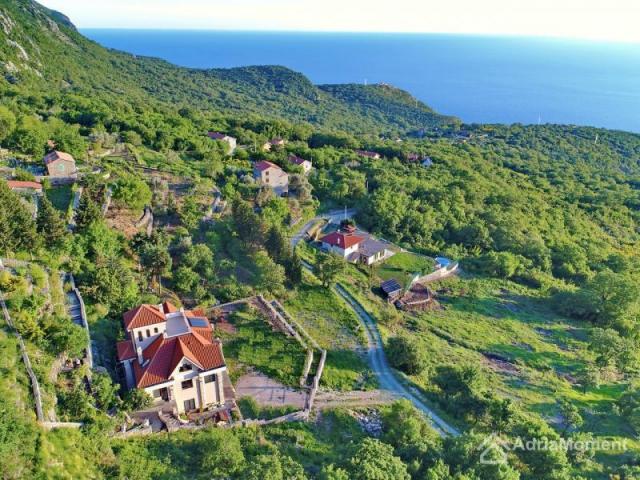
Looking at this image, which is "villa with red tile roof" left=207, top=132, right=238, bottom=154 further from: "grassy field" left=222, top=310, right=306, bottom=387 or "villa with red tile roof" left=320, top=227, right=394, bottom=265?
"grassy field" left=222, top=310, right=306, bottom=387

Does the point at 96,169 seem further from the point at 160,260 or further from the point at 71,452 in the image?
the point at 71,452

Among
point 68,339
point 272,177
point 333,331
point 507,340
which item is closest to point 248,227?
point 333,331

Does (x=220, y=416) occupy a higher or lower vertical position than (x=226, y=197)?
lower

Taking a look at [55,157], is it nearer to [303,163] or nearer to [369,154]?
[303,163]

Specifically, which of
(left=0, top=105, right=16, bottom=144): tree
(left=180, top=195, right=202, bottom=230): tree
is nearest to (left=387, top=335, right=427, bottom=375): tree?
(left=180, top=195, right=202, bottom=230): tree

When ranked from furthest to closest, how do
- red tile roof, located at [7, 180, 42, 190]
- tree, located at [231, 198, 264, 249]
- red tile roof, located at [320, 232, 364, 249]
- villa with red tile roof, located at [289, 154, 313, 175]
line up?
villa with red tile roof, located at [289, 154, 313, 175] < red tile roof, located at [320, 232, 364, 249] < tree, located at [231, 198, 264, 249] < red tile roof, located at [7, 180, 42, 190]

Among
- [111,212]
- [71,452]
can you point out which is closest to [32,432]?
[71,452]

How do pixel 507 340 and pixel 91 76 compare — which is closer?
pixel 507 340
